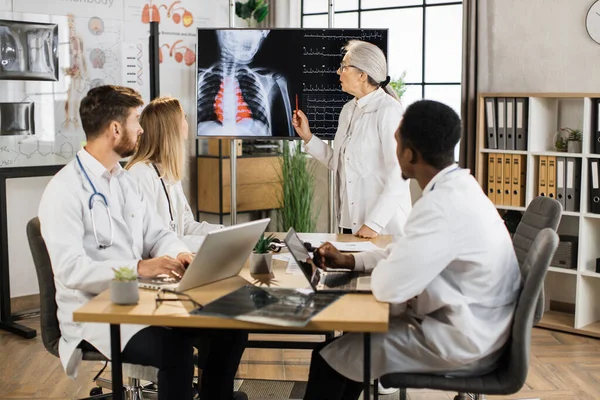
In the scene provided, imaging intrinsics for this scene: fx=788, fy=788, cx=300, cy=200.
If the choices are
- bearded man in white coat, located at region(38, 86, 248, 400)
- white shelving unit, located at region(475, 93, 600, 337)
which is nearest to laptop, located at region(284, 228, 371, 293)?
bearded man in white coat, located at region(38, 86, 248, 400)

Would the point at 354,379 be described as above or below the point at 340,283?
below

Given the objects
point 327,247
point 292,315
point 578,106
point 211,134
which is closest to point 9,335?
point 211,134

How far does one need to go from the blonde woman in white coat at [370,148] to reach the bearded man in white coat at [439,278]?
4.19ft

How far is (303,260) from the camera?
251 cm

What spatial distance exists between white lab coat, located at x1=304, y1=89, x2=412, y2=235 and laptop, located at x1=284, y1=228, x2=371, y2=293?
3.39ft

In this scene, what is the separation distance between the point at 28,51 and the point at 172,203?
204cm

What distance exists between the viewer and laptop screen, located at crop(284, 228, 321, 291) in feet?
7.86

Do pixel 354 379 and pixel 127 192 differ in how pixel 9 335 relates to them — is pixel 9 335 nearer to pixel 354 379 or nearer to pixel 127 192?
pixel 127 192

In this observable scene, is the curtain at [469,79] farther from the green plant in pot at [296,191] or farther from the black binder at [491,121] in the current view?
the green plant in pot at [296,191]

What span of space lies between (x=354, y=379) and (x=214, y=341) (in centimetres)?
75

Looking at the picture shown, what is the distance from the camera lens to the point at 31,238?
270 centimetres

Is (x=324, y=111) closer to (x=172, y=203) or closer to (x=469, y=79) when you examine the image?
(x=469, y=79)

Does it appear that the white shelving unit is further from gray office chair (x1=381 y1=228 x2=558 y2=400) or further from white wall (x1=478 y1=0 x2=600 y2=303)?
gray office chair (x1=381 y1=228 x2=558 y2=400)

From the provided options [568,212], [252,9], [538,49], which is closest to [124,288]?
[568,212]
